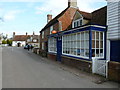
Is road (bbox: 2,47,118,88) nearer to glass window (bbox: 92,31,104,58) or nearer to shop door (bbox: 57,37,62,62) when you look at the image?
glass window (bbox: 92,31,104,58)

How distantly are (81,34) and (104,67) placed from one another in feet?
12.2

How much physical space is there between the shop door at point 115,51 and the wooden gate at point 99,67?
1433 millimetres

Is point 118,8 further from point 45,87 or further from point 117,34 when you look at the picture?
point 45,87

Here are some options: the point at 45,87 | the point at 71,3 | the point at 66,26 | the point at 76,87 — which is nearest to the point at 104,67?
the point at 76,87

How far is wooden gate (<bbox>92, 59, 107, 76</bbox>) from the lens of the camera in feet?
25.8

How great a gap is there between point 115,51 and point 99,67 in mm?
1824

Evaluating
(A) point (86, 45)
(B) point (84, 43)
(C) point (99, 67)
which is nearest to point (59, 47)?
(B) point (84, 43)

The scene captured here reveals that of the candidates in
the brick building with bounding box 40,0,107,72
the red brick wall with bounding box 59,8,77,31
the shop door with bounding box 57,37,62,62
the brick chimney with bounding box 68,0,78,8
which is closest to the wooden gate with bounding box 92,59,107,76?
the brick building with bounding box 40,0,107,72

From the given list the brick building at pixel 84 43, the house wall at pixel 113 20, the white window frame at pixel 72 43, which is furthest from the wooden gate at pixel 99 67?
the house wall at pixel 113 20

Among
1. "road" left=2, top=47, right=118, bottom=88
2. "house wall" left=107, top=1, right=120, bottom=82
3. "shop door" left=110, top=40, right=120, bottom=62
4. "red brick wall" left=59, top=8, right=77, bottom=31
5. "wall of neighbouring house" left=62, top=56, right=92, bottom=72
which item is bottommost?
"road" left=2, top=47, right=118, bottom=88

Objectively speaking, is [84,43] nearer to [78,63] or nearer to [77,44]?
[77,44]

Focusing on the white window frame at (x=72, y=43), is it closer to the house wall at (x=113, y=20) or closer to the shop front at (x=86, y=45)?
the shop front at (x=86, y=45)

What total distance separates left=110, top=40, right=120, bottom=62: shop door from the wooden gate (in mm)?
1433

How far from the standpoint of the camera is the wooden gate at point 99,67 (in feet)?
25.8
